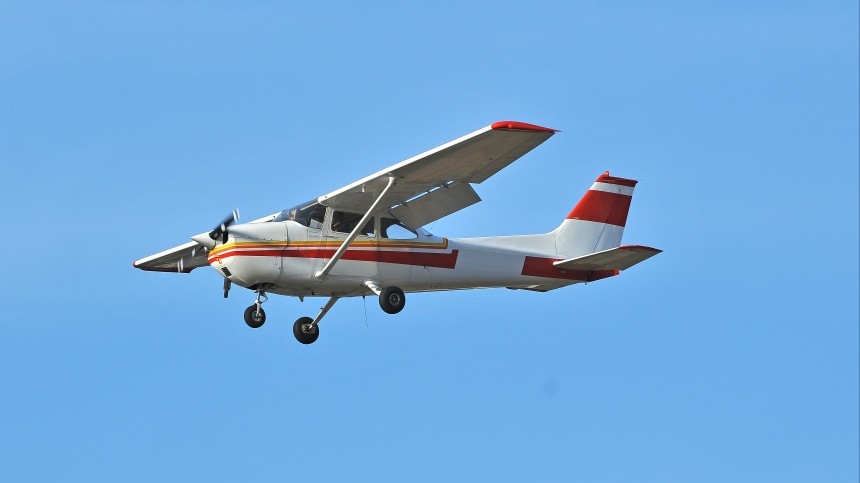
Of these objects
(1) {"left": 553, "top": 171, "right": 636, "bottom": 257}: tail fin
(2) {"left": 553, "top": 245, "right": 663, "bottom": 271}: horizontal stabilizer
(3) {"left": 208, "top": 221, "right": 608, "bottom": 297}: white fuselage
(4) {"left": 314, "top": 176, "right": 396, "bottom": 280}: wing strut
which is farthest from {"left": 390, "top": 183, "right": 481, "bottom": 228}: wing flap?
(1) {"left": 553, "top": 171, "right": 636, "bottom": 257}: tail fin

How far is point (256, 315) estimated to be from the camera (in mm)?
24516

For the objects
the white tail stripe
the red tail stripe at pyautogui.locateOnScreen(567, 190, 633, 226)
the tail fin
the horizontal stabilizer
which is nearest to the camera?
the horizontal stabilizer

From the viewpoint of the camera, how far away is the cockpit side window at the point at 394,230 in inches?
980

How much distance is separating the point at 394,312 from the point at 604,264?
3.85 metres

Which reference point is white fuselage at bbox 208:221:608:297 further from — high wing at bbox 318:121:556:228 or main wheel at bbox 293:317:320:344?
main wheel at bbox 293:317:320:344

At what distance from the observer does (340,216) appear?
2466cm

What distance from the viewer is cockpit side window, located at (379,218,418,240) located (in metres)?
24.9

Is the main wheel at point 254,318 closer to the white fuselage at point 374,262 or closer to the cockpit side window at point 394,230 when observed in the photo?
the white fuselage at point 374,262

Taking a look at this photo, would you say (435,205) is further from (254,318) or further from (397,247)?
(254,318)

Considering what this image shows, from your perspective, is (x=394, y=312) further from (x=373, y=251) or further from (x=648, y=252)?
(x=648, y=252)

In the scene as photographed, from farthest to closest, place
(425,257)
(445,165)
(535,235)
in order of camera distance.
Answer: (535,235) → (425,257) → (445,165)

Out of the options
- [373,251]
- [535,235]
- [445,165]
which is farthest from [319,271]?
[535,235]

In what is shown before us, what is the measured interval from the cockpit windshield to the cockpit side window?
0.99 metres

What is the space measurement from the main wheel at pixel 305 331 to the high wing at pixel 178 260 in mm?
3024
